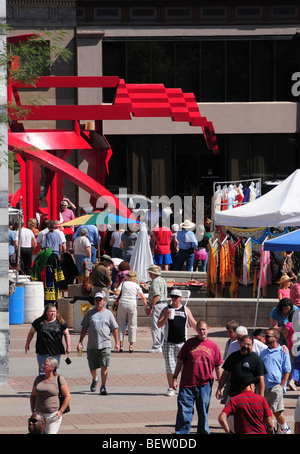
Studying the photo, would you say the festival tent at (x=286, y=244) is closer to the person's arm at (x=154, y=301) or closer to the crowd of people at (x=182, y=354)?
the crowd of people at (x=182, y=354)

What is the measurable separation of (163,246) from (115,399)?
12.7m

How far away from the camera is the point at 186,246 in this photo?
27.3 metres

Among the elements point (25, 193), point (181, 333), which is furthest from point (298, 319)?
point (25, 193)

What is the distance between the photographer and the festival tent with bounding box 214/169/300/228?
2022 cm

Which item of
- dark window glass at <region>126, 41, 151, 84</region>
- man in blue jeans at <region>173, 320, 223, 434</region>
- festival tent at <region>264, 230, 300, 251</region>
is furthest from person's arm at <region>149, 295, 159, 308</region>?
dark window glass at <region>126, 41, 151, 84</region>

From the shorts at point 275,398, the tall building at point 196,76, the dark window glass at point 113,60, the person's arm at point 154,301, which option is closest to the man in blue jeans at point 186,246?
the person's arm at point 154,301

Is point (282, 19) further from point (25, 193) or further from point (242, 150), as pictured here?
point (25, 193)

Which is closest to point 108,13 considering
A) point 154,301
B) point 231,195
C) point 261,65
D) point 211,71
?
point 211,71

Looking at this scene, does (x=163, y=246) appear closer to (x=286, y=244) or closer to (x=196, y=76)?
(x=286, y=244)

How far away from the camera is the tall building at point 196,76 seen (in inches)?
1625

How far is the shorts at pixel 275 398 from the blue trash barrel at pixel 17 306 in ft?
32.9

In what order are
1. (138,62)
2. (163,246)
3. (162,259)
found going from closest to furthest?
(163,246)
(162,259)
(138,62)

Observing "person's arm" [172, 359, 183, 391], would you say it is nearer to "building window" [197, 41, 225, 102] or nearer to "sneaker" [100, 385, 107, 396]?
"sneaker" [100, 385, 107, 396]
